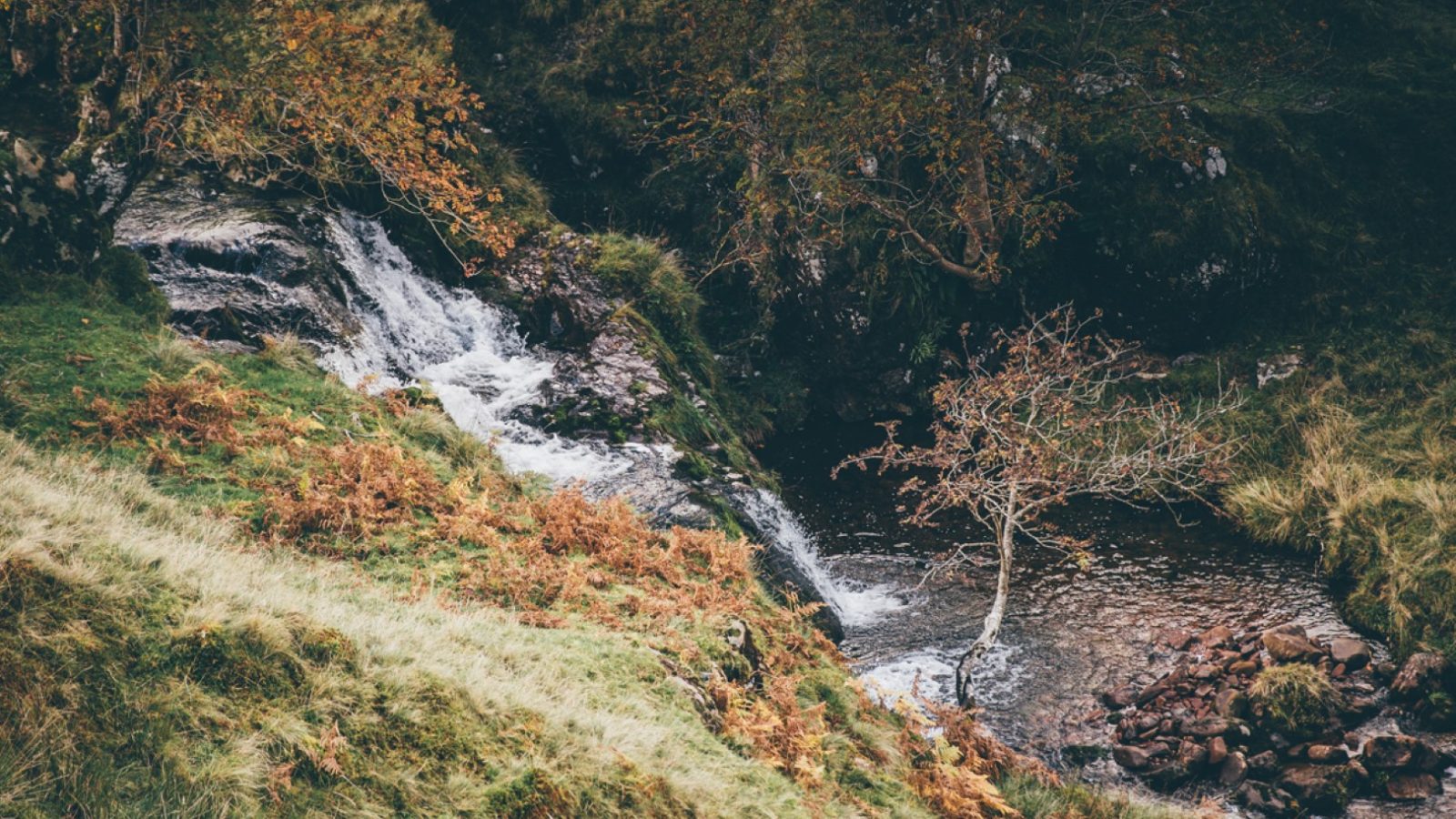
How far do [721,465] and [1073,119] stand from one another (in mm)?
9779

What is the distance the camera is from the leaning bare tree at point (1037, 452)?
1098cm

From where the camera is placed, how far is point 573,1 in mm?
21328

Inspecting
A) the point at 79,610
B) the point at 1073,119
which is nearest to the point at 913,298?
the point at 1073,119

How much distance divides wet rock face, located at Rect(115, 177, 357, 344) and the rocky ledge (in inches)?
480

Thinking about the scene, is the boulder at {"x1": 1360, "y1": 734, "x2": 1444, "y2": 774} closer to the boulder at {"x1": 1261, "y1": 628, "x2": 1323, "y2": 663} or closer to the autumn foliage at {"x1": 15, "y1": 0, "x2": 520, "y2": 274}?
the boulder at {"x1": 1261, "y1": 628, "x2": 1323, "y2": 663}

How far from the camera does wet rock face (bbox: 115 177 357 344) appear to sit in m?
11.5

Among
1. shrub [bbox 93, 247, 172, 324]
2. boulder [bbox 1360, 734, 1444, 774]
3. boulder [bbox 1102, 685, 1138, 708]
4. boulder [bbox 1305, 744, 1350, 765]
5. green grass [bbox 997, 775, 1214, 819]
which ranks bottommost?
boulder [bbox 1102, 685, 1138, 708]

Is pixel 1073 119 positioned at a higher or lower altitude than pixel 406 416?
higher

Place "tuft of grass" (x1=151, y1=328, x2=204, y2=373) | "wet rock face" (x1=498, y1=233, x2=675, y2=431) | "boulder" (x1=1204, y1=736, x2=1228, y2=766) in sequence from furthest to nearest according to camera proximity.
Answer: "wet rock face" (x1=498, y1=233, x2=675, y2=431) → "boulder" (x1=1204, y1=736, x2=1228, y2=766) → "tuft of grass" (x1=151, y1=328, x2=204, y2=373)

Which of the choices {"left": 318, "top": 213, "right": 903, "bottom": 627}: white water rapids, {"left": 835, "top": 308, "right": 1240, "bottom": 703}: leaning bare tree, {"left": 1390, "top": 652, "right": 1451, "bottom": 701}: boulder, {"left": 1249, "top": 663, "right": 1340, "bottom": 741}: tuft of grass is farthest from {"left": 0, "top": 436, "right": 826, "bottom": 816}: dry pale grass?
{"left": 1390, "top": 652, "right": 1451, "bottom": 701}: boulder

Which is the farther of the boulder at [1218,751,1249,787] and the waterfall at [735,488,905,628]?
the waterfall at [735,488,905,628]

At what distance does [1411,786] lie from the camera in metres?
8.94

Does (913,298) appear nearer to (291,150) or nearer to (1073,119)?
(1073,119)

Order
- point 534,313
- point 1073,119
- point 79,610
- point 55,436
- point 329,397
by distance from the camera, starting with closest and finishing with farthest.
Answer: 1. point 79,610
2. point 55,436
3. point 329,397
4. point 534,313
5. point 1073,119
